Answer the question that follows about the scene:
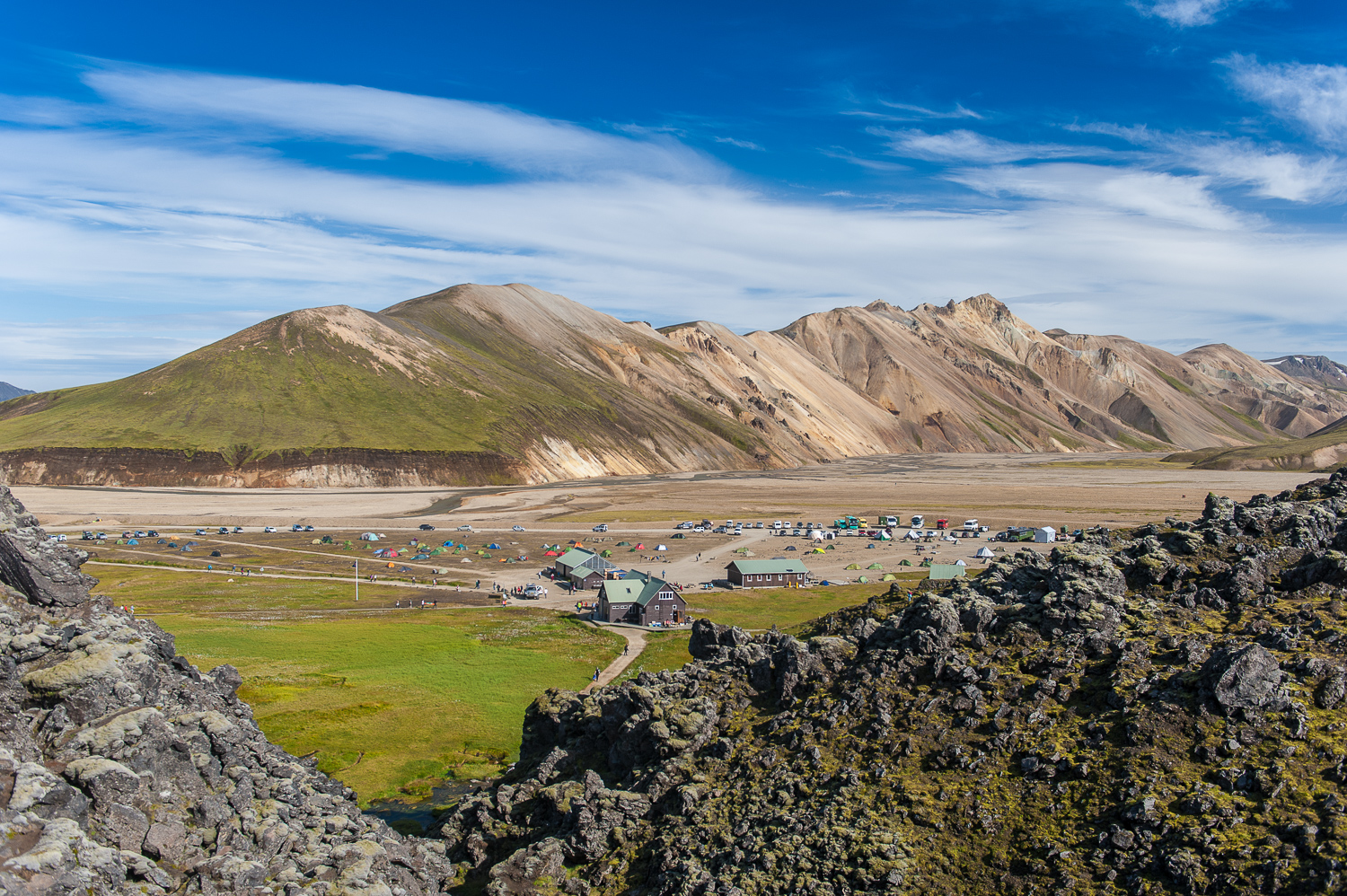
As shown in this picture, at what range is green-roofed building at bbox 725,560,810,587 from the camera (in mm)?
106688

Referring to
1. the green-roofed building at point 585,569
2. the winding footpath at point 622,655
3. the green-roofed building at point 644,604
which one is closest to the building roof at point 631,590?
the green-roofed building at point 644,604

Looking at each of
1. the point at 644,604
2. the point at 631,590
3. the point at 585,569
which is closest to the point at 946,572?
the point at 644,604

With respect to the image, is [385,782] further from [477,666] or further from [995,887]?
[995,887]

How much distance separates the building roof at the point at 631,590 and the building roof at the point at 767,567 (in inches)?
828

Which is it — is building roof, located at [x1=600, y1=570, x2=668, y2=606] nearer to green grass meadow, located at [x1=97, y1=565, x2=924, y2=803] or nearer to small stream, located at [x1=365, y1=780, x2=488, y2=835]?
green grass meadow, located at [x1=97, y1=565, x2=924, y2=803]

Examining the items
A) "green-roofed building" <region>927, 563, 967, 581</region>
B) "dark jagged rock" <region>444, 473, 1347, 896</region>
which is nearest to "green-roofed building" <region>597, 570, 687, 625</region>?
"green-roofed building" <region>927, 563, 967, 581</region>

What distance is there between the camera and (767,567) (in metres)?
107

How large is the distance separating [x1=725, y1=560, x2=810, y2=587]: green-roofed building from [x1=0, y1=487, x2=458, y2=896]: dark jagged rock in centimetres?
7865

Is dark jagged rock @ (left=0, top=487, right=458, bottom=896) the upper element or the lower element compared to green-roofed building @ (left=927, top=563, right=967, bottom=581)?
upper

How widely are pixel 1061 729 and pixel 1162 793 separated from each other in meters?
3.42

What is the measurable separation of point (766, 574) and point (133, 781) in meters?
89.3

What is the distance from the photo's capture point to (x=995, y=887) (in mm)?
21734

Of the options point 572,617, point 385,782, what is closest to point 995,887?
point 385,782

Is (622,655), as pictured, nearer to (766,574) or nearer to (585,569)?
(585,569)
